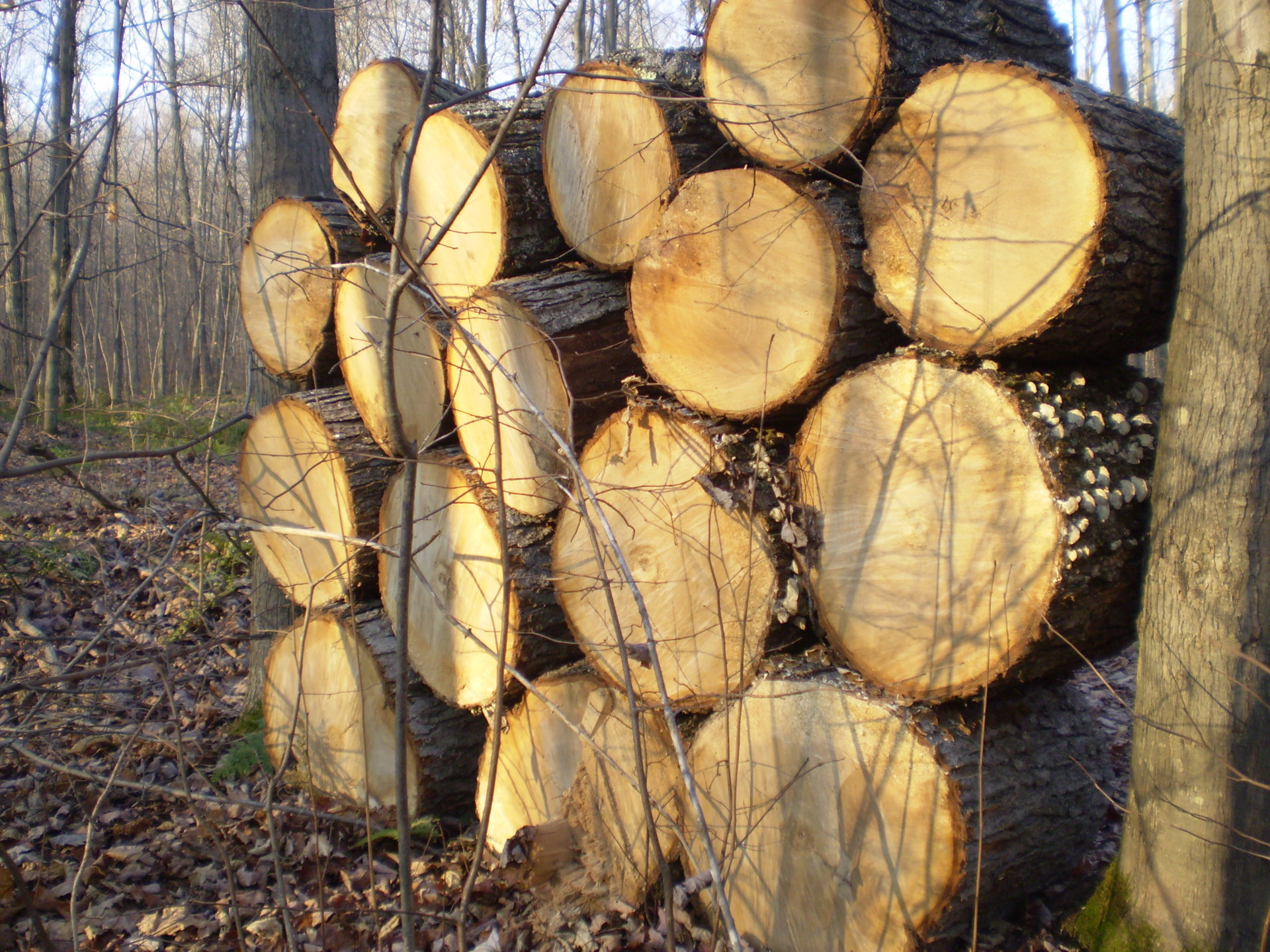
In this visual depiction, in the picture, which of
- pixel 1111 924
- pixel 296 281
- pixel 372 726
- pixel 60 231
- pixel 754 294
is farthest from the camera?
pixel 60 231

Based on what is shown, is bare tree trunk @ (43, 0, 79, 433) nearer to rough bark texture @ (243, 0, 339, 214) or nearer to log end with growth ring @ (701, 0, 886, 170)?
rough bark texture @ (243, 0, 339, 214)

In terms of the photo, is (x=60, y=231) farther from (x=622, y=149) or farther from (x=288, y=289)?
(x=622, y=149)

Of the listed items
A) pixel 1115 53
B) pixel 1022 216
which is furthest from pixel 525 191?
pixel 1115 53

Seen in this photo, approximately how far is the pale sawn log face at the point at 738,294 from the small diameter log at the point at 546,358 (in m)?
0.25

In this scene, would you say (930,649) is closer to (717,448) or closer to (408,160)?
(717,448)

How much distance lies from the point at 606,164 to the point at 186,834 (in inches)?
111

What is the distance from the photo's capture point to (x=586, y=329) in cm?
275

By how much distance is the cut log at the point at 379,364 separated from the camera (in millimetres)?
3143

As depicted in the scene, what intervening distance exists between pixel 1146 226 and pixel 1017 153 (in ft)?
1.16

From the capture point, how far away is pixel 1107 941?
81.9 inches

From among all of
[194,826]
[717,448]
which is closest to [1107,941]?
[717,448]

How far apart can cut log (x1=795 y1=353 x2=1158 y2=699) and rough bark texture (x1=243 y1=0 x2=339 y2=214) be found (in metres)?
2.99

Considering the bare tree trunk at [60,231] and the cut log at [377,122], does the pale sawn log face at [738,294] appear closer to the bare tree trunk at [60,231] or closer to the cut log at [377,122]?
the cut log at [377,122]

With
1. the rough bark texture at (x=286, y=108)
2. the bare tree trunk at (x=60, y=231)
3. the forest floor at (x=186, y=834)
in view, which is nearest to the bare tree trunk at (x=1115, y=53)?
the forest floor at (x=186, y=834)
